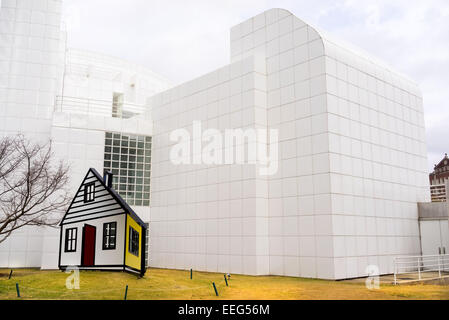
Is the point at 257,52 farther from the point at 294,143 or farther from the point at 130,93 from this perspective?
the point at 130,93

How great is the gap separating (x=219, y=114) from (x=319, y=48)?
7.18 meters

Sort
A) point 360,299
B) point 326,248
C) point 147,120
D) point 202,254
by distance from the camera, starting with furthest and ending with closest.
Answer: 1. point 147,120
2. point 202,254
3. point 326,248
4. point 360,299

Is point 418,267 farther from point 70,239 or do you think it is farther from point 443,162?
point 443,162

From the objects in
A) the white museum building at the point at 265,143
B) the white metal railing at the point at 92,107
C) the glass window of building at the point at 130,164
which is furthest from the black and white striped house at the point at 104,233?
the white metal railing at the point at 92,107

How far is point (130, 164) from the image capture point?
2984 cm

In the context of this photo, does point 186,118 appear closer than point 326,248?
No

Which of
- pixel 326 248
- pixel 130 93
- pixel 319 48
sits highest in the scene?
pixel 130 93

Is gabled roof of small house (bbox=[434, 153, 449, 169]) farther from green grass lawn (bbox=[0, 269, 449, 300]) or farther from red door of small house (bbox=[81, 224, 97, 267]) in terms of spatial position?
red door of small house (bbox=[81, 224, 97, 267])

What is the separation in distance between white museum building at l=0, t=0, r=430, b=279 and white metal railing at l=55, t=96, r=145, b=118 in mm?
2717

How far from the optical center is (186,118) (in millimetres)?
28078

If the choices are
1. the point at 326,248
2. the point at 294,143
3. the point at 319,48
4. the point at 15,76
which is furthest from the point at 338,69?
the point at 15,76

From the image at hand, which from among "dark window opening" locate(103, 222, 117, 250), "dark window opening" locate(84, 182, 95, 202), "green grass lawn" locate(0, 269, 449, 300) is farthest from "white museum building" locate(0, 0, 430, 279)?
"dark window opening" locate(84, 182, 95, 202)

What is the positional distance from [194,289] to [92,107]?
24.0 m
